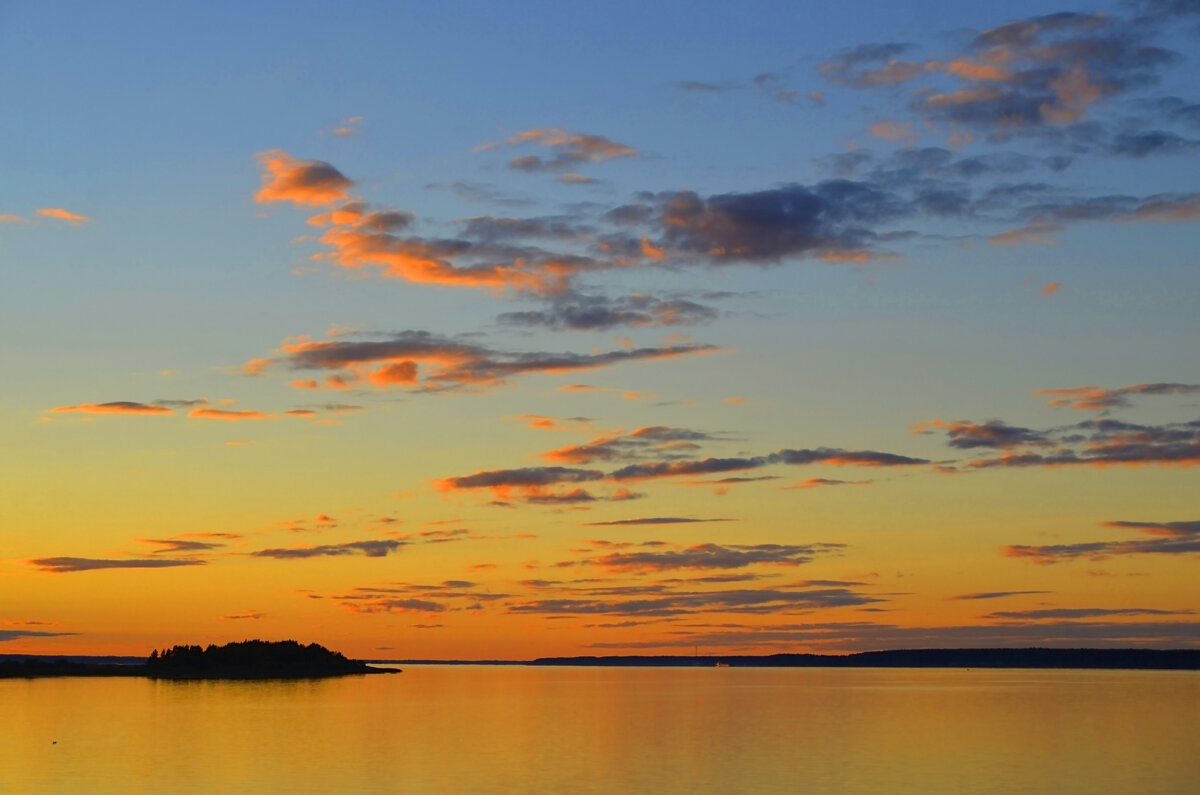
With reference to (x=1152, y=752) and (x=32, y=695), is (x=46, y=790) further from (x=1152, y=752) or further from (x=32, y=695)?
(x=32, y=695)

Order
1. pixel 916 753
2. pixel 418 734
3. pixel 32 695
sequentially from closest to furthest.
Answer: pixel 916 753 < pixel 418 734 < pixel 32 695

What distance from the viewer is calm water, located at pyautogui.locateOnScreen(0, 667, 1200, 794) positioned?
71.2m

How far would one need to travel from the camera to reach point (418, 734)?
106812mm

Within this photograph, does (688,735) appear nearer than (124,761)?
No

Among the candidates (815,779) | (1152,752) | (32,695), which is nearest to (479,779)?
(815,779)

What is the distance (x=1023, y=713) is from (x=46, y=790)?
106 m

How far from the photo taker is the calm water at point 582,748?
71.2m

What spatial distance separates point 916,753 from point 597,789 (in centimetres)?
2962

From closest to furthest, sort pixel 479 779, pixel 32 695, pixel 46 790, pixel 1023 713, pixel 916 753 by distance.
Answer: pixel 46 790 < pixel 479 779 < pixel 916 753 < pixel 1023 713 < pixel 32 695

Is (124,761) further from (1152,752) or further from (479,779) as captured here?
(1152,752)

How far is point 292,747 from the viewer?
299 ft

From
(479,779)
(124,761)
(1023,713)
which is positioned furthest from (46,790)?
(1023,713)

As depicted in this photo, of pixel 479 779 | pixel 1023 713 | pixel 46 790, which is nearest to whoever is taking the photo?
pixel 46 790

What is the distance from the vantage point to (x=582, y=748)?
311 feet
